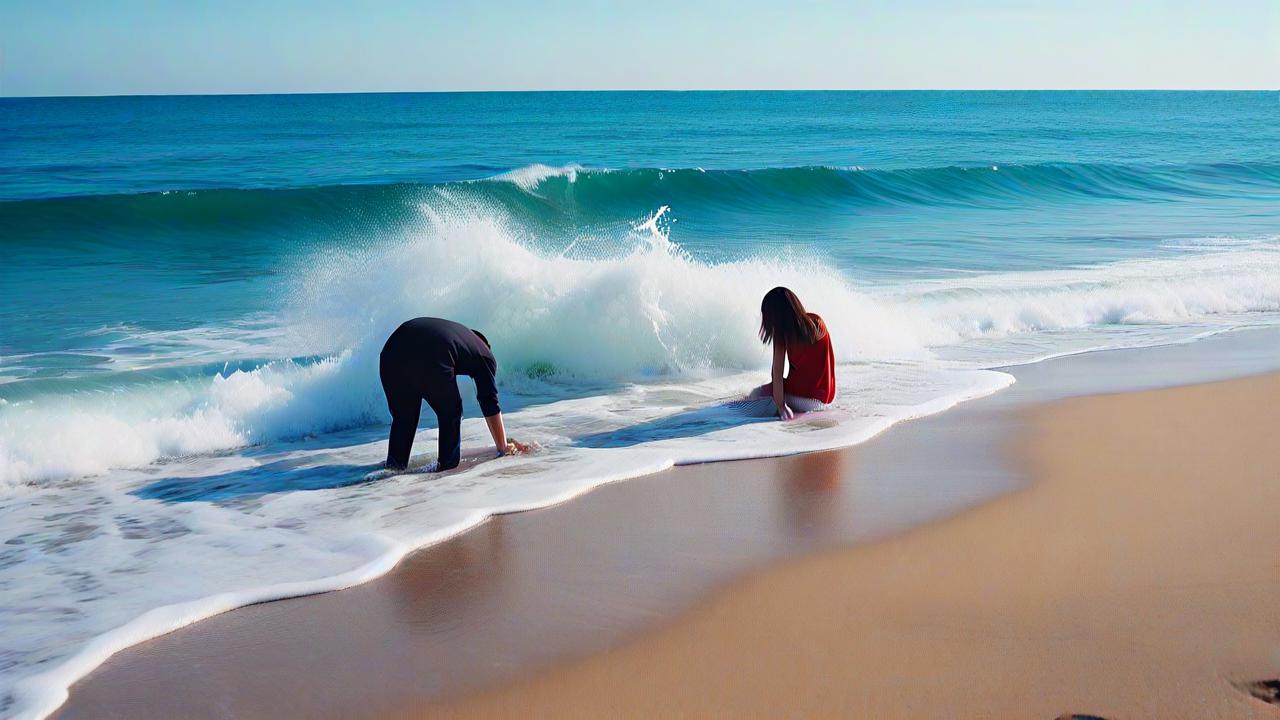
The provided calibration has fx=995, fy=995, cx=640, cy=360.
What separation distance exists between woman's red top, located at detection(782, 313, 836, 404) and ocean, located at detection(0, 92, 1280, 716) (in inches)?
8.5

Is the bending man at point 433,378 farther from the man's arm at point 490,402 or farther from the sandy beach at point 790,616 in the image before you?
the sandy beach at point 790,616

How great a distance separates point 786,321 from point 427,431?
9.18 feet

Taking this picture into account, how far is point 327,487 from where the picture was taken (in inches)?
238

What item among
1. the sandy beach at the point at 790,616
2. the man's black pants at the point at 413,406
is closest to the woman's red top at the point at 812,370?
the sandy beach at the point at 790,616

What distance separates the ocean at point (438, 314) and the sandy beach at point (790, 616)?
0.36m

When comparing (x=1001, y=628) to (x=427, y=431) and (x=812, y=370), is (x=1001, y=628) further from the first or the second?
(x=427, y=431)

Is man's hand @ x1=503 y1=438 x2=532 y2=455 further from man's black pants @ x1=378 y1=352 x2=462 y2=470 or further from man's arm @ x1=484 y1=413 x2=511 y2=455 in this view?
man's black pants @ x1=378 y1=352 x2=462 y2=470

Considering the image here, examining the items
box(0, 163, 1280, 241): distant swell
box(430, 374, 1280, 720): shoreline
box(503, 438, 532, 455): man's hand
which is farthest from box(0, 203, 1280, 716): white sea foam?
box(0, 163, 1280, 241): distant swell

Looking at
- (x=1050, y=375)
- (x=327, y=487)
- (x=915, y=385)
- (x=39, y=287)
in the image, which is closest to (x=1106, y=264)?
(x=1050, y=375)

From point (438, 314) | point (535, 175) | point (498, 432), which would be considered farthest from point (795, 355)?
point (535, 175)

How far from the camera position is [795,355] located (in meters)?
7.42

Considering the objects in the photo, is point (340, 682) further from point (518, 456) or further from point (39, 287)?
point (39, 287)

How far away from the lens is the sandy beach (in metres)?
3.40

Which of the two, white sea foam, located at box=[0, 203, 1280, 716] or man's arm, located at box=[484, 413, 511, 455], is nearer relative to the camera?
white sea foam, located at box=[0, 203, 1280, 716]
